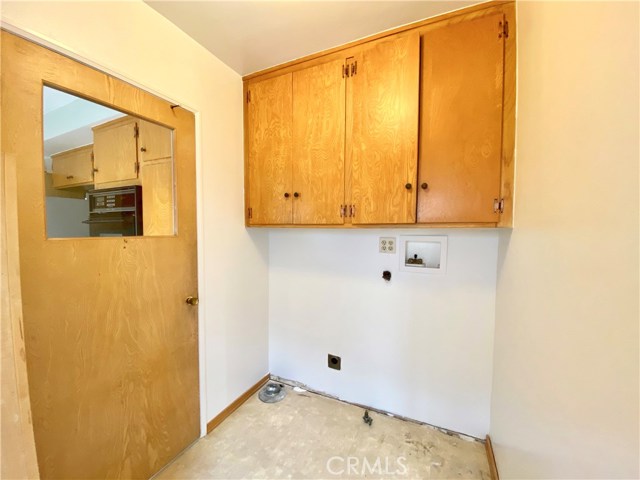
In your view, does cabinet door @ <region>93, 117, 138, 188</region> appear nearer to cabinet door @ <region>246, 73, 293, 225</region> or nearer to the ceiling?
the ceiling

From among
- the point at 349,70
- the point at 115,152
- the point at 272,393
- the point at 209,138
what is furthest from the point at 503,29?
the point at 272,393

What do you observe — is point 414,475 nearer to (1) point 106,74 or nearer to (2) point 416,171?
(2) point 416,171

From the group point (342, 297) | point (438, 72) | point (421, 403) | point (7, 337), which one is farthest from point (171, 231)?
point (421, 403)

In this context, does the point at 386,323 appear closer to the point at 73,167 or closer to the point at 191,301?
the point at 191,301

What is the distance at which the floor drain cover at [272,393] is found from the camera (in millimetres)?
1959

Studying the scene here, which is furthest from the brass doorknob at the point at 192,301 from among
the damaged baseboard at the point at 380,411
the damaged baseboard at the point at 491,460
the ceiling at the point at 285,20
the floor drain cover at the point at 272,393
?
the damaged baseboard at the point at 491,460

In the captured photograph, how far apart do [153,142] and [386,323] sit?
6.07ft

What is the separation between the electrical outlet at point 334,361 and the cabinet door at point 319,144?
44.4 inches

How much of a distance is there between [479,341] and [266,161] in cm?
184

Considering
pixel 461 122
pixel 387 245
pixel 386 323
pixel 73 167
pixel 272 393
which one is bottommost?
pixel 272 393

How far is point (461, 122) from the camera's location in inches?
48.0

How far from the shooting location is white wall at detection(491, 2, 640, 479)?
45cm

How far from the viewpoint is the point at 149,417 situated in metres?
→ 1.32

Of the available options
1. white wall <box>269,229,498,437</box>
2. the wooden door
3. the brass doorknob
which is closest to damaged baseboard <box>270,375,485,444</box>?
white wall <box>269,229,498,437</box>
